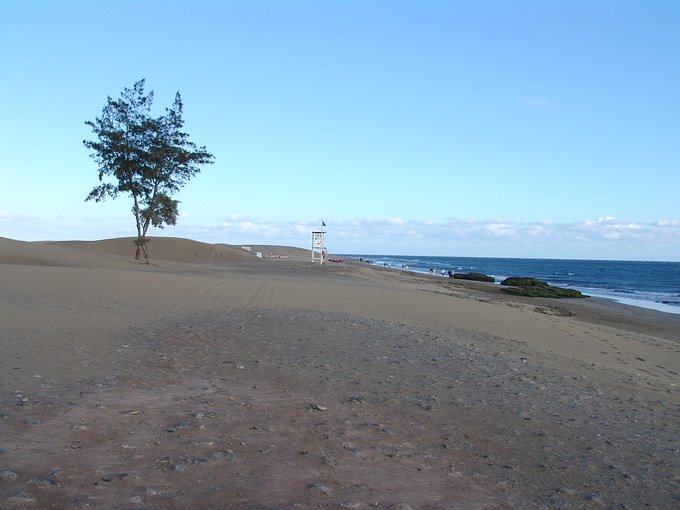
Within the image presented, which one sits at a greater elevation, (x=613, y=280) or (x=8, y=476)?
(x=613, y=280)

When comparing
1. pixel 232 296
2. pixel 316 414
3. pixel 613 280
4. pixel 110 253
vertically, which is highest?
pixel 110 253

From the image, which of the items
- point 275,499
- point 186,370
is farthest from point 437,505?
point 186,370

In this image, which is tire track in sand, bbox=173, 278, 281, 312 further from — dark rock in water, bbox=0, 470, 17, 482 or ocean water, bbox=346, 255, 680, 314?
ocean water, bbox=346, 255, 680, 314

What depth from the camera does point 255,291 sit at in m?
19.8

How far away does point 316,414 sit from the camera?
6.44m

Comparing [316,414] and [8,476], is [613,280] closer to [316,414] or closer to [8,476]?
[316,414]

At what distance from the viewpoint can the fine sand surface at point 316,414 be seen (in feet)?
14.7

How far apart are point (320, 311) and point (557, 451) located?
10.3 m

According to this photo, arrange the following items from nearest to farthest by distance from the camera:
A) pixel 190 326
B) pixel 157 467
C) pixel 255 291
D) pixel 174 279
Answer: pixel 157 467, pixel 190 326, pixel 255 291, pixel 174 279

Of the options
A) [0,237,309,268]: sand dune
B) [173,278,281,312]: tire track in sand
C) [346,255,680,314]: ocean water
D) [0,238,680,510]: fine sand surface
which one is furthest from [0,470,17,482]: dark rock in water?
[346,255,680,314]: ocean water

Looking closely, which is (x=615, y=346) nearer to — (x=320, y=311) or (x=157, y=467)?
(x=320, y=311)

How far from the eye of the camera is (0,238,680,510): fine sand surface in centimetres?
449

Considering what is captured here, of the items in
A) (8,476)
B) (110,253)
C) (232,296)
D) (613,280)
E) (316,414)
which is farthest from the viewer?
(613,280)

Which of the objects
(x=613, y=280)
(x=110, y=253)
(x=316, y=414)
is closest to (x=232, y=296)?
(x=316, y=414)
